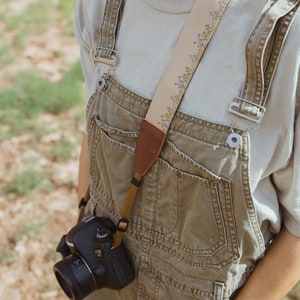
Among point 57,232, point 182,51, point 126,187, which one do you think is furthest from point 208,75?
point 57,232

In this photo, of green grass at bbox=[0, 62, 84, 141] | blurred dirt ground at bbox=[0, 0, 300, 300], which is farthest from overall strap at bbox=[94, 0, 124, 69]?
green grass at bbox=[0, 62, 84, 141]

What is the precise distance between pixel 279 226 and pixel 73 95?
93.7 inches

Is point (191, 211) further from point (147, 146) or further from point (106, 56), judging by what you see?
point (106, 56)

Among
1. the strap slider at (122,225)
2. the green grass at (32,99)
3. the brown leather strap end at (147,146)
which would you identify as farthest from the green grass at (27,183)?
the brown leather strap end at (147,146)

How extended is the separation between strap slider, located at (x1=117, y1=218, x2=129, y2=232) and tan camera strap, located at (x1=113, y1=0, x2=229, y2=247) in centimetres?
9

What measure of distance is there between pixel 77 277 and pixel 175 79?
1.76ft

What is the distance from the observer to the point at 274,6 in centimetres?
103

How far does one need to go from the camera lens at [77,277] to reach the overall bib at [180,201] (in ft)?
0.36

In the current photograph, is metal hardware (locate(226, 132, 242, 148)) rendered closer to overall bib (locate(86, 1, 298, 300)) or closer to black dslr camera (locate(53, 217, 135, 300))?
overall bib (locate(86, 1, 298, 300))

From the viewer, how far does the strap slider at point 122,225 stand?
4.23 feet

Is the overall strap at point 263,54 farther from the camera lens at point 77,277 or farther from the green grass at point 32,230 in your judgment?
the green grass at point 32,230

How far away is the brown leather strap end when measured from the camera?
1.18m

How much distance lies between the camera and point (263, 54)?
3.38 ft

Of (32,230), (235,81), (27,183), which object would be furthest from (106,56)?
(27,183)
